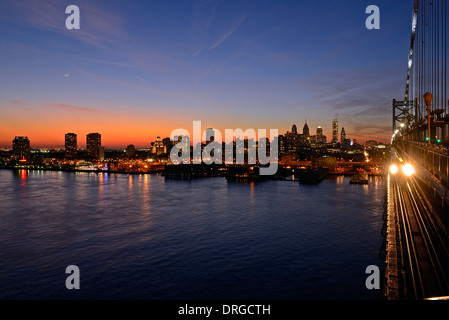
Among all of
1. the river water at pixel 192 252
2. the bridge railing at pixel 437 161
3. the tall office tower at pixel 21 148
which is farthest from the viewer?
the tall office tower at pixel 21 148

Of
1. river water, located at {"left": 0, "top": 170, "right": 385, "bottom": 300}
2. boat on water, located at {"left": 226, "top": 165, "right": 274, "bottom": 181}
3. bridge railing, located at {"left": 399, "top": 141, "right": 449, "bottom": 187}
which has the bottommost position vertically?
river water, located at {"left": 0, "top": 170, "right": 385, "bottom": 300}

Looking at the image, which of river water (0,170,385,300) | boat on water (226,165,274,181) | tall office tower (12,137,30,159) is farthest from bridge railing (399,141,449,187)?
tall office tower (12,137,30,159)

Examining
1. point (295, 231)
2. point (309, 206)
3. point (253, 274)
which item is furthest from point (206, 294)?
point (309, 206)

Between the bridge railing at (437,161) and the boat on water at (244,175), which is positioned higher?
the bridge railing at (437,161)

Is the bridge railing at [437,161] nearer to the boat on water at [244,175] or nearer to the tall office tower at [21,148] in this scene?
the boat on water at [244,175]

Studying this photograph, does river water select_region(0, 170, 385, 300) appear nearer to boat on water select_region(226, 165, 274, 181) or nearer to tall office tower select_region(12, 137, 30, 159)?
boat on water select_region(226, 165, 274, 181)

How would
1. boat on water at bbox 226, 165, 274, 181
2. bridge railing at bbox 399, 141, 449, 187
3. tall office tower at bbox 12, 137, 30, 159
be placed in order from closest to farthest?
bridge railing at bbox 399, 141, 449, 187 → boat on water at bbox 226, 165, 274, 181 → tall office tower at bbox 12, 137, 30, 159

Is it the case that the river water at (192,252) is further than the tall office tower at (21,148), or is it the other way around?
the tall office tower at (21,148)

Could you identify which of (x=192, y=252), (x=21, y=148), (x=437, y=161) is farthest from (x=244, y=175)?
(x=21, y=148)

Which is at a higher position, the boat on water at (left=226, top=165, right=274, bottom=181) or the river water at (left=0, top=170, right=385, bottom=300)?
the boat on water at (left=226, top=165, right=274, bottom=181)

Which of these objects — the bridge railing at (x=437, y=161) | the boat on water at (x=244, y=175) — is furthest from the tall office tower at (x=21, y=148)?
the bridge railing at (x=437, y=161)

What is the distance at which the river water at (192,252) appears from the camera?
13234 mm

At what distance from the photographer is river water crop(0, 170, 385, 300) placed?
13.2 m

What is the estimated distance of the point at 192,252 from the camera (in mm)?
17781
